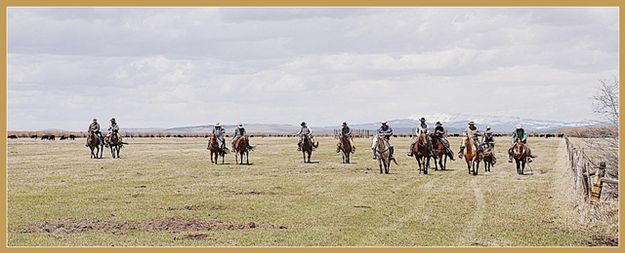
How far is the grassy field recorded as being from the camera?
770 inches

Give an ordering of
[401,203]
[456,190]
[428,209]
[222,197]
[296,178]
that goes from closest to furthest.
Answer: [428,209] → [401,203] → [222,197] → [456,190] → [296,178]

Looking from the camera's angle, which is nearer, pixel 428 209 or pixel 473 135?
pixel 428 209

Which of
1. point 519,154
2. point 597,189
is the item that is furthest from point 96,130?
point 597,189

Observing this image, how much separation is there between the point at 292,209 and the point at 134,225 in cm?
516

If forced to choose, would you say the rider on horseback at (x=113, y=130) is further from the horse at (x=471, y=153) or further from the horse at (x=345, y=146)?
the horse at (x=471, y=153)

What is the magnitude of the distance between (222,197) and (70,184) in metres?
8.38

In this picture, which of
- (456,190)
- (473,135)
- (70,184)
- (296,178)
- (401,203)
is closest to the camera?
(401,203)

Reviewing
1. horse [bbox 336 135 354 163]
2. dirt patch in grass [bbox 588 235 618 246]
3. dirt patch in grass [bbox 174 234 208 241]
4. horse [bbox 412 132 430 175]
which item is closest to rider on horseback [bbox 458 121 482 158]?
horse [bbox 412 132 430 175]

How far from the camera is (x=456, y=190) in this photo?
30.6 meters

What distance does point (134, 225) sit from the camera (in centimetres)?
2170

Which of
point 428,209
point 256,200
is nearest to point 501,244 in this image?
point 428,209

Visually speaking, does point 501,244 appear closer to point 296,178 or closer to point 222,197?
point 222,197

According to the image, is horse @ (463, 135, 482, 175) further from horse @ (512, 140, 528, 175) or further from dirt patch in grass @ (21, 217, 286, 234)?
dirt patch in grass @ (21, 217, 286, 234)

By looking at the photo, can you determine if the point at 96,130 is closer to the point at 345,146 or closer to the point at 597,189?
the point at 345,146
